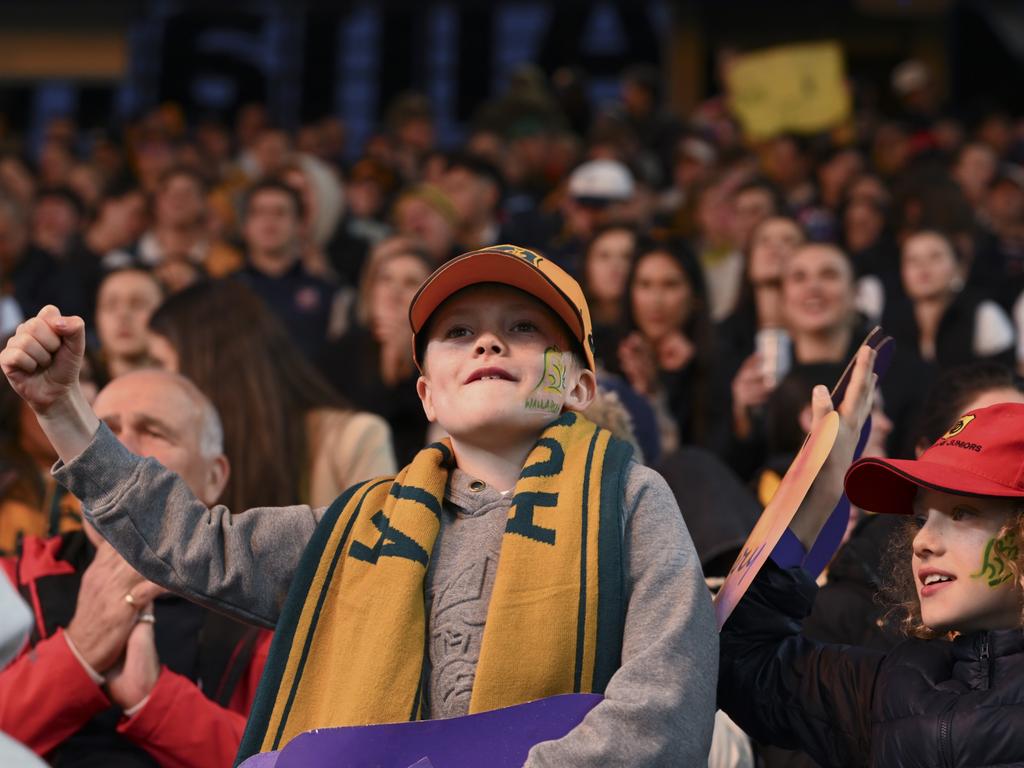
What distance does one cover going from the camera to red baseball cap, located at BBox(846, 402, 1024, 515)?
3.11 metres

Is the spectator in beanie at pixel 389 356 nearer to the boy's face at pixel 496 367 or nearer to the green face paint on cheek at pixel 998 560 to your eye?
the boy's face at pixel 496 367

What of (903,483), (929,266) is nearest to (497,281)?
(903,483)

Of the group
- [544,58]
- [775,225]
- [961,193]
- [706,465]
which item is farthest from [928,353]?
[544,58]

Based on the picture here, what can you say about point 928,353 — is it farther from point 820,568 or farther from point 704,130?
point 704,130

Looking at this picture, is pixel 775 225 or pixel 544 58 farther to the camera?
pixel 544 58

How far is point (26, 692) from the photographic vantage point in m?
3.89

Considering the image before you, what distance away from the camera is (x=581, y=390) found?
339 centimetres

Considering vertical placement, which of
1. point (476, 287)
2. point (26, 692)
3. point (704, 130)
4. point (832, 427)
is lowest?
point (26, 692)

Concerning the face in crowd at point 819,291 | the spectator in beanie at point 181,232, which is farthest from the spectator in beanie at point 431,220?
the face in crowd at point 819,291

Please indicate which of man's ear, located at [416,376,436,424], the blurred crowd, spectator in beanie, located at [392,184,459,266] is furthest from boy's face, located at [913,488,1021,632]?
spectator in beanie, located at [392,184,459,266]

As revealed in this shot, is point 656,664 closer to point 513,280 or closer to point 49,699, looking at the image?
point 513,280

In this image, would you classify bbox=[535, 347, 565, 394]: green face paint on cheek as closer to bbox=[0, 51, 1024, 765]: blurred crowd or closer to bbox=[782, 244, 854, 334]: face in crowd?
bbox=[0, 51, 1024, 765]: blurred crowd

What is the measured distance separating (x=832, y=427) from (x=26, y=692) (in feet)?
6.08

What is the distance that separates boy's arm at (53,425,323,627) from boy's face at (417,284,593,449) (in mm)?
383
